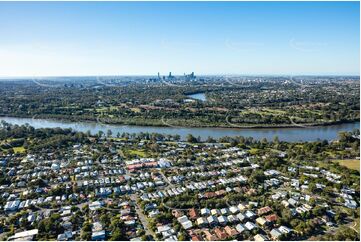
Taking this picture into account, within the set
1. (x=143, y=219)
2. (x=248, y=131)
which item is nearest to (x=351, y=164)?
(x=248, y=131)

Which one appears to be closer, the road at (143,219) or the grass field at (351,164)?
the road at (143,219)

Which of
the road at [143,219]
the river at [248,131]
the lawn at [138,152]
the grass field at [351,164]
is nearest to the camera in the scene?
the road at [143,219]

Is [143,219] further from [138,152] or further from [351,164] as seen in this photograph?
[351,164]

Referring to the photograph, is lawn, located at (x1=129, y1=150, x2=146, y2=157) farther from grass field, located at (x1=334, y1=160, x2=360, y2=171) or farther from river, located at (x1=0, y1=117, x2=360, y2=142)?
grass field, located at (x1=334, y1=160, x2=360, y2=171)

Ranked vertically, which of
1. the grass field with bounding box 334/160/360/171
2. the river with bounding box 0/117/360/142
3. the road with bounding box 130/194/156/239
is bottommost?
the road with bounding box 130/194/156/239

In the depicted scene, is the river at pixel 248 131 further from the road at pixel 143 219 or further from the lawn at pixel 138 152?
the road at pixel 143 219

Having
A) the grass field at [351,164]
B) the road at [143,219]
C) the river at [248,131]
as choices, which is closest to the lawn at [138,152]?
the river at [248,131]

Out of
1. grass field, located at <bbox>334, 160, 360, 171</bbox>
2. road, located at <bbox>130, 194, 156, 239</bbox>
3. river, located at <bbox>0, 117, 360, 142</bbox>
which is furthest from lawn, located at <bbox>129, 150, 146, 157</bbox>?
grass field, located at <bbox>334, 160, 360, 171</bbox>

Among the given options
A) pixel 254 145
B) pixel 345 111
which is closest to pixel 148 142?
pixel 254 145

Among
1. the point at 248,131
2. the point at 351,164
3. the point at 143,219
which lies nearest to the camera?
the point at 143,219

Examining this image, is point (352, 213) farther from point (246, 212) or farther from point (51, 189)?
point (51, 189)

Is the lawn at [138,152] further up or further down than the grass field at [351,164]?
further down

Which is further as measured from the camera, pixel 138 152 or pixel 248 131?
pixel 248 131
